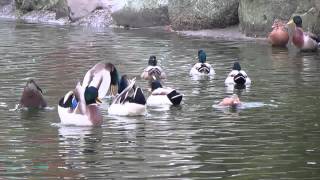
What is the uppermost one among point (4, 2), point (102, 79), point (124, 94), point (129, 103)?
point (4, 2)

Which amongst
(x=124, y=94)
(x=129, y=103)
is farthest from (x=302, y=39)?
(x=129, y=103)

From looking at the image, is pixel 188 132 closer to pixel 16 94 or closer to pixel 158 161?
pixel 158 161

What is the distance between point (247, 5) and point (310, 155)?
69.1 feet

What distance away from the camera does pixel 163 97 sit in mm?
15883

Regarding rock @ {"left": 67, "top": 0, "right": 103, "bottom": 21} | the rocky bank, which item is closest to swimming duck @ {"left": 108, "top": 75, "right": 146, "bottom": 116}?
the rocky bank

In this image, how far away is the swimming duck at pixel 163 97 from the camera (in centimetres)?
1569

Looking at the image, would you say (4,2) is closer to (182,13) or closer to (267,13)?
(182,13)

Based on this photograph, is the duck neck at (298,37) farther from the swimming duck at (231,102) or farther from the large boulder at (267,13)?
the swimming duck at (231,102)

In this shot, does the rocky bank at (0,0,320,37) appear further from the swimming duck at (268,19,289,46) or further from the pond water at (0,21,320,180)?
the pond water at (0,21,320,180)

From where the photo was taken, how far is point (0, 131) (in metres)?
13.1

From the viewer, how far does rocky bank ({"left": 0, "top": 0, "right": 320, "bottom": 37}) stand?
30.7m

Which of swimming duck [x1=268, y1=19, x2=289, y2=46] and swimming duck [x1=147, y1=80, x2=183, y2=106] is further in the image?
swimming duck [x1=268, y1=19, x2=289, y2=46]

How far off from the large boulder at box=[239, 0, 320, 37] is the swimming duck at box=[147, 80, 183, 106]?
14489 millimetres

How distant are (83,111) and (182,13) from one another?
21.5m
